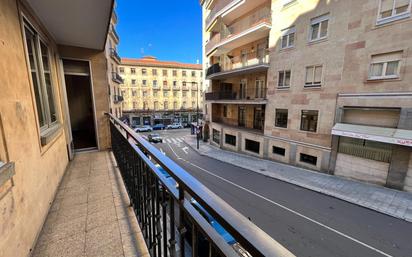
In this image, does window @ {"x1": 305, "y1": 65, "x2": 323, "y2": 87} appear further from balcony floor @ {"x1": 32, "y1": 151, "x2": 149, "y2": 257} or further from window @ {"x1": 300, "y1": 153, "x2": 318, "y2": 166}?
balcony floor @ {"x1": 32, "y1": 151, "x2": 149, "y2": 257}

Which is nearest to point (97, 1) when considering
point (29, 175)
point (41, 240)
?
point (29, 175)

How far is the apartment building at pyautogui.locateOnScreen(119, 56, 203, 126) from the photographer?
84.9 ft

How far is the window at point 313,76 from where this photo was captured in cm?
838

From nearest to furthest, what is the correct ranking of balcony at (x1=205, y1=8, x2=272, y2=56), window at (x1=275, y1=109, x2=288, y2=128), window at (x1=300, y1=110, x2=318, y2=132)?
1. window at (x1=300, y1=110, x2=318, y2=132)
2. window at (x1=275, y1=109, x2=288, y2=128)
3. balcony at (x1=205, y1=8, x2=272, y2=56)

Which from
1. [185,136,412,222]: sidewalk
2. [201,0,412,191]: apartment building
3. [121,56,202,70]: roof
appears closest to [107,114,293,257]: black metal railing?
[185,136,412,222]: sidewalk

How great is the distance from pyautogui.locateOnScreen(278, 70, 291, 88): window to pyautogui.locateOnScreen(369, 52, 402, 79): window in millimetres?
3411

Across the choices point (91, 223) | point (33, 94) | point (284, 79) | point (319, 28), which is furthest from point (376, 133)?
point (33, 94)

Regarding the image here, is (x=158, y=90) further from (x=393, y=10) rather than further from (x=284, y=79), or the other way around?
(x=393, y=10)

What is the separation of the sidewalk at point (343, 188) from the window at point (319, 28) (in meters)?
6.84

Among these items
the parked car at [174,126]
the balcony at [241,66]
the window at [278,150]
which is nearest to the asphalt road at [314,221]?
the window at [278,150]

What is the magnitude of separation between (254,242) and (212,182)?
27.4 feet

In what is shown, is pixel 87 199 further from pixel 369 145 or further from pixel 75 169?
pixel 369 145

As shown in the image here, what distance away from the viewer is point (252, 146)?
12266mm

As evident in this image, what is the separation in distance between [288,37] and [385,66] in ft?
14.9
